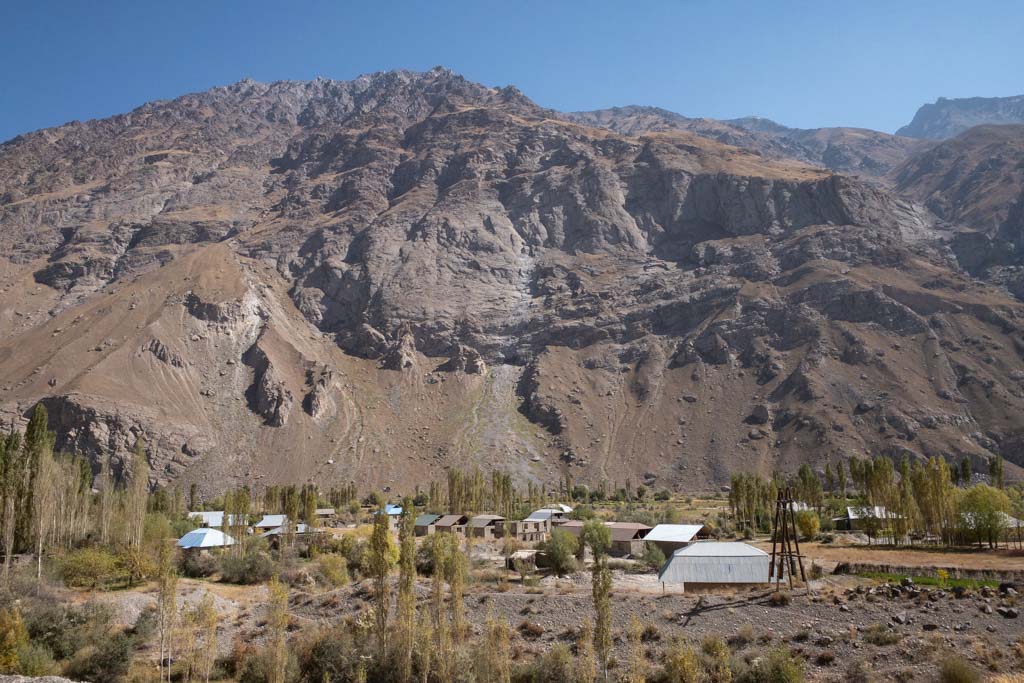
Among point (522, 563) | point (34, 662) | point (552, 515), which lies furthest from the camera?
point (552, 515)

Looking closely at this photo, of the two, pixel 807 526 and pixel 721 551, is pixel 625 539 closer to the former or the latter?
pixel 807 526

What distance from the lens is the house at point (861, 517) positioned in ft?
171

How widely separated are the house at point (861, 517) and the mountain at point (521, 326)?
34.2 meters

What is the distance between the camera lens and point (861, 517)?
5553 centimetres

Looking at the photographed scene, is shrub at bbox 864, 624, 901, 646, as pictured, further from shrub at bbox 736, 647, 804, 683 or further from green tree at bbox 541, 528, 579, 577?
green tree at bbox 541, 528, 579, 577

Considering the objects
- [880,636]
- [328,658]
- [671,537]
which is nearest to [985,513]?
[671,537]

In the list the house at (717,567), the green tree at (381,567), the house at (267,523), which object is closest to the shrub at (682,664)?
the house at (717,567)

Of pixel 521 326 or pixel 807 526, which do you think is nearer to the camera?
pixel 807 526

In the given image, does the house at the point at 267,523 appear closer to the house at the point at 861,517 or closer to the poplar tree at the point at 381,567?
the poplar tree at the point at 381,567

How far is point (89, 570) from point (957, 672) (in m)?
37.3

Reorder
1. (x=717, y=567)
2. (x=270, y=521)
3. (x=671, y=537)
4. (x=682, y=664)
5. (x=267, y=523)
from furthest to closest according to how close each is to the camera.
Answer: (x=270, y=521)
(x=267, y=523)
(x=671, y=537)
(x=717, y=567)
(x=682, y=664)

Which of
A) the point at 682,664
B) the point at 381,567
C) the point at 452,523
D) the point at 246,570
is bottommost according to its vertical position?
the point at 682,664

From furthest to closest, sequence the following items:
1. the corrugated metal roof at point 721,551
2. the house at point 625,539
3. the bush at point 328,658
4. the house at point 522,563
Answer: the house at point 625,539
the house at point 522,563
the corrugated metal roof at point 721,551
the bush at point 328,658

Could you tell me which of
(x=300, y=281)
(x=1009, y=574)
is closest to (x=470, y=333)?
(x=300, y=281)
